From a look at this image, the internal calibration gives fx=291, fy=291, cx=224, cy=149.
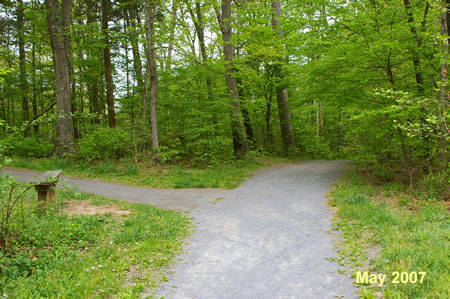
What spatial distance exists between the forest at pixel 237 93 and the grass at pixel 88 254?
0.35m

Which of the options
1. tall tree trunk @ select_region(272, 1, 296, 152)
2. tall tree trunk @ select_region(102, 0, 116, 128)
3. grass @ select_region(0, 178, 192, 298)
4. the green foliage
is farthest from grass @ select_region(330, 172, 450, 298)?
tall tree trunk @ select_region(102, 0, 116, 128)

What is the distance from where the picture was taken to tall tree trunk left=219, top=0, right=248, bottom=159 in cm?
1488

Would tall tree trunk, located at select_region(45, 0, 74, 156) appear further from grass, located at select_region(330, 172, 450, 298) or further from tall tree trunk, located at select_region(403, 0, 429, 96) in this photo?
tall tree trunk, located at select_region(403, 0, 429, 96)

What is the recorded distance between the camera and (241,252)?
16.2 feet

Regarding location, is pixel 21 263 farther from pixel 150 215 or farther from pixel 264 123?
pixel 264 123

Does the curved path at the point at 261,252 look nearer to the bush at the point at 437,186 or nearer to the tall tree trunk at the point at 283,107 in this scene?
the bush at the point at 437,186

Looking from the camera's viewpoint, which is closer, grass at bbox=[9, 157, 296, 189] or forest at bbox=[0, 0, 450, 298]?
forest at bbox=[0, 0, 450, 298]

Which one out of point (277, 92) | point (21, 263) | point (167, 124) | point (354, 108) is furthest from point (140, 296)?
point (277, 92)

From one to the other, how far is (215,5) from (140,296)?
1484cm

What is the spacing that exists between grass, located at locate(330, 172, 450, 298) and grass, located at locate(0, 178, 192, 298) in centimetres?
290

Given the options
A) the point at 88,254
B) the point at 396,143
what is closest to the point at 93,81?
the point at 88,254

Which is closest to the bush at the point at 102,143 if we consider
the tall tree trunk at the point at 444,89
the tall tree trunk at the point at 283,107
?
the tall tree trunk at the point at 283,107

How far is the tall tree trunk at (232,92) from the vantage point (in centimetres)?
1488

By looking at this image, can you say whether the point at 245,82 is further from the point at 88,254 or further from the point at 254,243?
the point at 88,254
